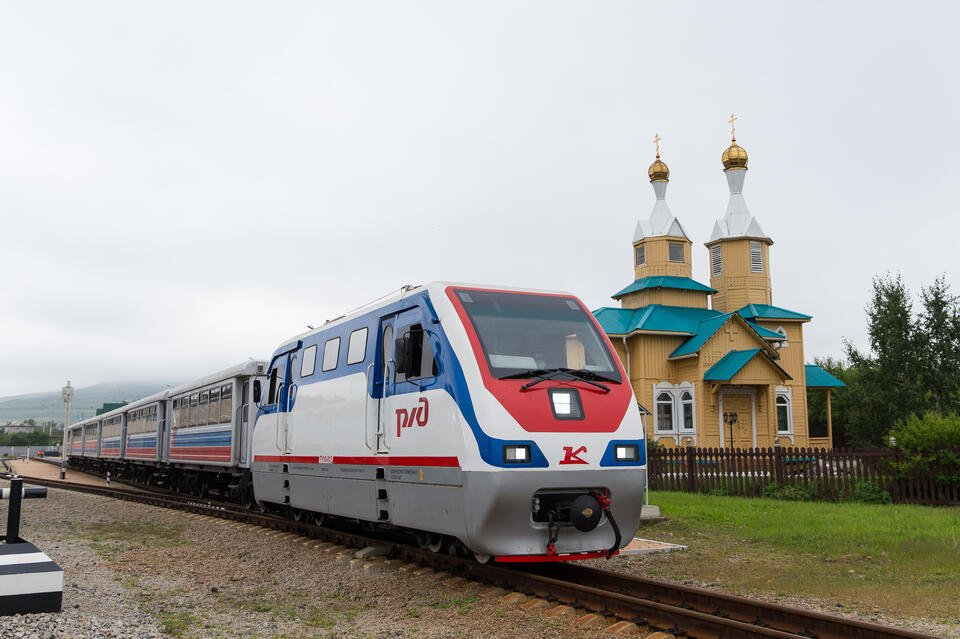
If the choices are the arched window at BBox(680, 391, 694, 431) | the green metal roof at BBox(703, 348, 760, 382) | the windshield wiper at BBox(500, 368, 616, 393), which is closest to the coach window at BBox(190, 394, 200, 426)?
the windshield wiper at BBox(500, 368, 616, 393)

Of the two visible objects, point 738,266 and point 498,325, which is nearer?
point 498,325

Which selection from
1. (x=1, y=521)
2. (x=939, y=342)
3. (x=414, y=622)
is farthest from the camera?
(x=939, y=342)

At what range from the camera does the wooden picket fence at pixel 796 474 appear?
17547mm

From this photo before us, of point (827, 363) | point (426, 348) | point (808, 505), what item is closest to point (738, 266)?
point (808, 505)

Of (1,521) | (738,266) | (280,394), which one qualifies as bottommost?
(1,521)

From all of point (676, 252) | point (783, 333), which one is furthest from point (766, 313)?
point (676, 252)

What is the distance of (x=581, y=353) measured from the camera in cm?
914

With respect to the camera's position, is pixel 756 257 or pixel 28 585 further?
pixel 756 257

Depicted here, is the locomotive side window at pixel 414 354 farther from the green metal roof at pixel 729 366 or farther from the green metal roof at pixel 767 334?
the green metal roof at pixel 767 334

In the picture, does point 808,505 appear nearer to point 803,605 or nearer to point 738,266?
point 803,605

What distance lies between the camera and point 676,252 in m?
43.3

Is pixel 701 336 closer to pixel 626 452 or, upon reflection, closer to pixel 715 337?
pixel 715 337

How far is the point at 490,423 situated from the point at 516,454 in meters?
0.39

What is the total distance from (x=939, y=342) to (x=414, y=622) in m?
42.0
